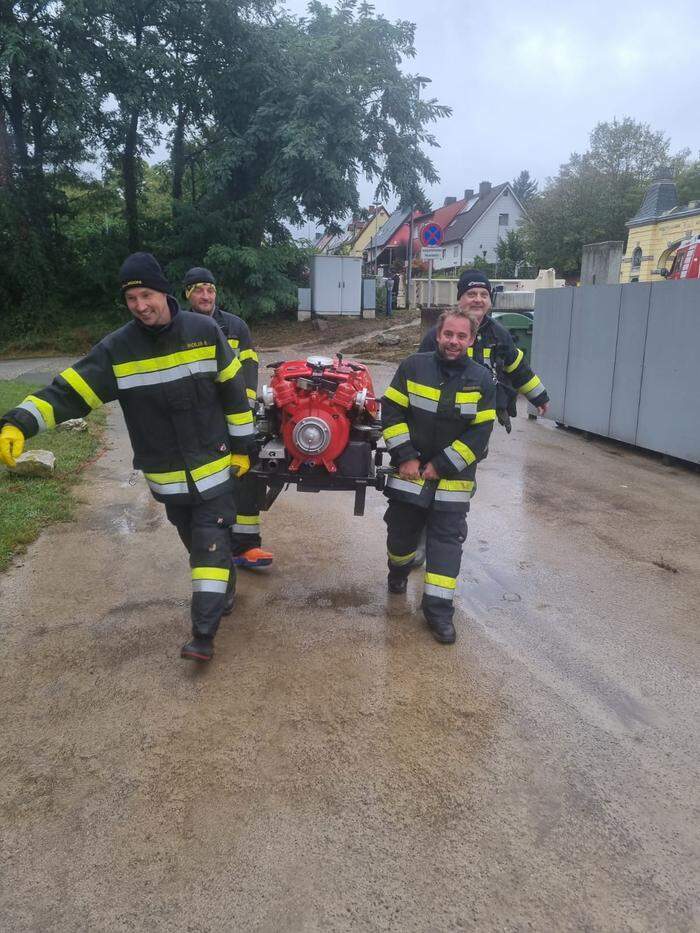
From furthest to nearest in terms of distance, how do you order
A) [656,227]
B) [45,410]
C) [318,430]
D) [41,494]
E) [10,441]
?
1. [656,227]
2. [41,494]
3. [318,430]
4. [45,410]
5. [10,441]

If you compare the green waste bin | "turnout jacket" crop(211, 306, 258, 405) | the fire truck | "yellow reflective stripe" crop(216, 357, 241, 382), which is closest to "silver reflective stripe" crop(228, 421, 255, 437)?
"yellow reflective stripe" crop(216, 357, 241, 382)

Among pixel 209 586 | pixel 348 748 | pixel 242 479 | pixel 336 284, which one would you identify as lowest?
pixel 348 748

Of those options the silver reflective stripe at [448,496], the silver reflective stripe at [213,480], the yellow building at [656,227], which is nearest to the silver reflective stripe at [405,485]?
the silver reflective stripe at [448,496]

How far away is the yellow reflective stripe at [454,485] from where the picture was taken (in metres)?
3.60

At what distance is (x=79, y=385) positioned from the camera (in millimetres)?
3014

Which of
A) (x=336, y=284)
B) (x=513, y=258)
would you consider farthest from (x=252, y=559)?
(x=513, y=258)

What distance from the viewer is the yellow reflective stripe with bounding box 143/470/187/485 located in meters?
3.17

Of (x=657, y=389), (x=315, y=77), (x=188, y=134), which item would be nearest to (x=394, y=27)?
(x=315, y=77)

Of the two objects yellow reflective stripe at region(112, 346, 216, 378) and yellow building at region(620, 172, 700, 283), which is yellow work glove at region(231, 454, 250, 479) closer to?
yellow reflective stripe at region(112, 346, 216, 378)

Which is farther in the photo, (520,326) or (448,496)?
(520,326)

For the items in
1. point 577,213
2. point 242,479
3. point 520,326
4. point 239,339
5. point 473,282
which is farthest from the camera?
point 577,213

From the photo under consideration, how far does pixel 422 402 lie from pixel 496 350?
3.35 feet

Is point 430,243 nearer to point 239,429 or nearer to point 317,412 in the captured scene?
point 317,412

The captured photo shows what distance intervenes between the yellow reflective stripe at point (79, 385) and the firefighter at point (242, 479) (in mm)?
1151
